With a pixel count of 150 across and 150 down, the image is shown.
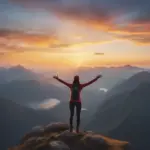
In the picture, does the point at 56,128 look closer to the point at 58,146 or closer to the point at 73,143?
the point at 73,143

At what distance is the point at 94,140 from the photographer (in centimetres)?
2453

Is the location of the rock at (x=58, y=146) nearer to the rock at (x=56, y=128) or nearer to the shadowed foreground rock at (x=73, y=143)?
the shadowed foreground rock at (x=73, y=143)

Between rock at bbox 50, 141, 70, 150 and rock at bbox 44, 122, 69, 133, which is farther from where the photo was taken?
rock at bbox 44, 122, 69, 133

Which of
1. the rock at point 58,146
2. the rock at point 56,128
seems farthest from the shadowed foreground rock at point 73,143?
the rock at point 56,128

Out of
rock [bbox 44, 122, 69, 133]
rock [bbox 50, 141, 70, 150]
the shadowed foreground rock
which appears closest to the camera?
rock [bbox 50, 141, 70, 150]

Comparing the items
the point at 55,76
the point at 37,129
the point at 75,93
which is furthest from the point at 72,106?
the point at 37,129

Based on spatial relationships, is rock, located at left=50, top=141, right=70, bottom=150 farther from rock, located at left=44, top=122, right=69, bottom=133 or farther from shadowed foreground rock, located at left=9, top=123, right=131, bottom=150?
Answer: rock, located at left=44, top=122, right=69, bottom=133

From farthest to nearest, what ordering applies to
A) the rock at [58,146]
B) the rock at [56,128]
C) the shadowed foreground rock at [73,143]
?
the rock at [56,128] → the shadowed foreground rock at [73,143] → the rock at [58,146]

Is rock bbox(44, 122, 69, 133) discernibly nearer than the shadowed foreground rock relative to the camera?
No

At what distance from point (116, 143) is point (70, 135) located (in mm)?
4978

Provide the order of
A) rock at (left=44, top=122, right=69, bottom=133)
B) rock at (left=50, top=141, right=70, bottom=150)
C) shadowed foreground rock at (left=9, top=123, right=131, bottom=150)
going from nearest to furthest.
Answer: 1. rock at (left=50, top=141, right=70, bottom=150)
2. shadowed foreground rock at (left=9, top=123, right=131, bottom=150)
3. rock at (left=44, top=122, right=69, bottom=133)

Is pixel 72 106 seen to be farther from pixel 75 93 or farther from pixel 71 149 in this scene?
pixel 71 149

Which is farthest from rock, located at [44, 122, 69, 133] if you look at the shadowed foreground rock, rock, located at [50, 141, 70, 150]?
rock, located at [50, 141, 70, 150]

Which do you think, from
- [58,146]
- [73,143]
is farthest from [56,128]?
[58,146]
